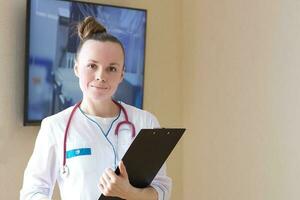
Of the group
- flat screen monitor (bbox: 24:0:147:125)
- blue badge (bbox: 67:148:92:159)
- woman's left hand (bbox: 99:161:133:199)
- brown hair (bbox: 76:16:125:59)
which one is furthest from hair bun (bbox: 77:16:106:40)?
flat screen monitor (bbox: 24:0:147:125)

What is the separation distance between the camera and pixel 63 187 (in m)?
1.20

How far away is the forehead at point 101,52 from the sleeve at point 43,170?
244 mm

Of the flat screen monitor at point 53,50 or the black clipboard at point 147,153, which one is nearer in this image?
the black clipboard at point 147,153

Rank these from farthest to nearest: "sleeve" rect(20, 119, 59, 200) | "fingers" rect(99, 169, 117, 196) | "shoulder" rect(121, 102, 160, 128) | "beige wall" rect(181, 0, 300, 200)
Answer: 1. "beige wall" rect(181, 0, 300, 200)
2. "shoulder" rect(121, 102, 160, 128)
3. "sleeve" rect(20, 119, 59, 200)
4. "fingers" rect(99, 169, 117, 196)

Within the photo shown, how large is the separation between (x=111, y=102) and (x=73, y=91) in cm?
81

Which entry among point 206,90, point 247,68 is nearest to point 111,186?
point 247,68

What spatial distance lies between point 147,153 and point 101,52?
0.34 metres

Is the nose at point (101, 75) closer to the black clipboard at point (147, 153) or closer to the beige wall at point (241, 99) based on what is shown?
the black clipboard at point (147, 153)

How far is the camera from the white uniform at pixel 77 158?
1151mm

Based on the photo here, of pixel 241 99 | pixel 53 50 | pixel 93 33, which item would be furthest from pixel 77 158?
pixel 241 99

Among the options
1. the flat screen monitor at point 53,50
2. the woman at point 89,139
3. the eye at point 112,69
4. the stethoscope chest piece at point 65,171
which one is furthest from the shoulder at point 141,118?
the flat screen monitor at point 53,50

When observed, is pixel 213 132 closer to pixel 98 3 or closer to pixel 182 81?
pixel 182 81

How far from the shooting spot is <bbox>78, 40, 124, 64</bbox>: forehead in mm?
1184

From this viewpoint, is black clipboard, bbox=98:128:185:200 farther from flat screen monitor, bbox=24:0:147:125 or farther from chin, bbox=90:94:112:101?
flat screen monitor, bbox=24:0:147:125
